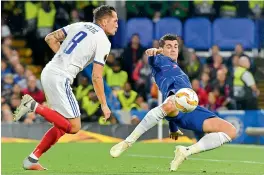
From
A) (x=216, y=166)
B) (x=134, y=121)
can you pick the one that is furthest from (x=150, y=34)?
(x=216, y=166)

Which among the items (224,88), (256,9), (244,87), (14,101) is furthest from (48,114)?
(256,9)

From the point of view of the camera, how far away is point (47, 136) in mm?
9406

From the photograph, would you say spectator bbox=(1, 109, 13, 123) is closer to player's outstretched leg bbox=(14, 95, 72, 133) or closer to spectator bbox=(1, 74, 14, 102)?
spectator bbox=(1, 74, 14, 102)

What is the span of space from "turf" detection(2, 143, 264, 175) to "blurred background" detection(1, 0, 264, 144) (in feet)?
4.89

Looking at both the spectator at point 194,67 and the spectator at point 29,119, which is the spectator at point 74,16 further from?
the spectator at point 29,119

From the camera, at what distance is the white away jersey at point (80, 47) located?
30.5 feet

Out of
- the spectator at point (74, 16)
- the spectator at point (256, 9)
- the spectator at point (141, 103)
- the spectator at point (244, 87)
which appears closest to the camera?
the spectator at point (244, 87)

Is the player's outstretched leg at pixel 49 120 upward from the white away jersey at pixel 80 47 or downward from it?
downward

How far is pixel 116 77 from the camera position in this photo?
1956 centimetres

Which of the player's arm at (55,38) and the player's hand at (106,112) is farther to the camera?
the player's arm at (55,38)

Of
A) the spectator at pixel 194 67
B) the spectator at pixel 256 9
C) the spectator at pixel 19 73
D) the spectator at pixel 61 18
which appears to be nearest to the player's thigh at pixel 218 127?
the spectator at pixel 194 67

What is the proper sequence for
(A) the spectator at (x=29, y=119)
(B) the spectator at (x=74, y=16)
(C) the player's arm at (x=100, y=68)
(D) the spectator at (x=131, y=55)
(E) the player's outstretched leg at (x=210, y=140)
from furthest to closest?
(B) the spectator at (x=74, y=16) < (D) the spectator at (x=131, y=55) < (A) the spectator at (x=29, y=119) < (E) the player's outstretched leg at (x=210, y=140) < (C) the player's arm at (x=100, y=68)

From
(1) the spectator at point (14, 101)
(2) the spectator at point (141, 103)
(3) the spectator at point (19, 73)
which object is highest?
(3) the spectator at point (19, 73)

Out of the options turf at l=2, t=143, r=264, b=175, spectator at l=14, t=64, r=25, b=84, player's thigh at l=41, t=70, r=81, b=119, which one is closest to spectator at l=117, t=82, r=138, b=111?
spectator at l=14, t=64, r=25, b=84
